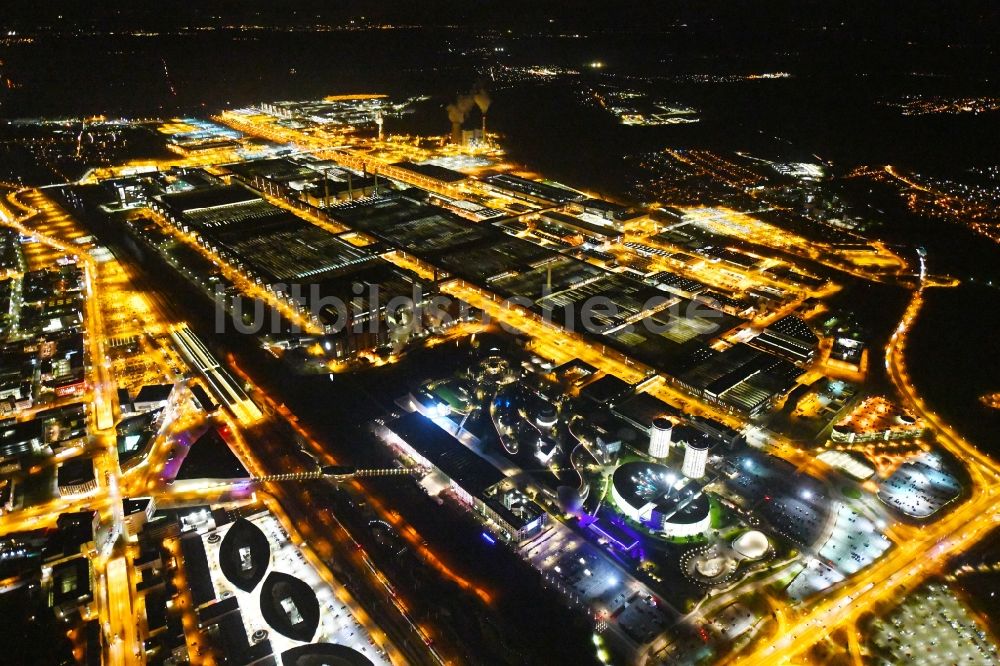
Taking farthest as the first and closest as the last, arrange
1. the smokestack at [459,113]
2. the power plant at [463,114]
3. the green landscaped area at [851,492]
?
the power plant at [463,114], the smokestack at [459,113], the green landscaped area at [851,492]

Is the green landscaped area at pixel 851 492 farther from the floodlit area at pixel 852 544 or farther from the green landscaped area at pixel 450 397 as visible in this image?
the green landscaped area at pixel 450 397

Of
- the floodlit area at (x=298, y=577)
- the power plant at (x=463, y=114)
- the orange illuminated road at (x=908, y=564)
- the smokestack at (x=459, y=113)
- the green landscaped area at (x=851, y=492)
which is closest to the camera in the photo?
the floodlit area at (x=298, y=577)

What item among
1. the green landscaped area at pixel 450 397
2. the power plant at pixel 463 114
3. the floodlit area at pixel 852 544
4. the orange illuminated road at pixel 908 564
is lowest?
the orange illuminated road at pixel 908 564

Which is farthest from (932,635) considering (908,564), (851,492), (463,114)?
(463,114)

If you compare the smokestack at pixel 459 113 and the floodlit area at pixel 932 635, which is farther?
Result: the smokestack at pixel 459 113

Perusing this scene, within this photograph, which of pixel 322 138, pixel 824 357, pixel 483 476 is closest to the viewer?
pixel 483 476

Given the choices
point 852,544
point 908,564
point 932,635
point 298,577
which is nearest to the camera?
point 932,635

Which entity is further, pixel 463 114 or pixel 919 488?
pixel 463 114

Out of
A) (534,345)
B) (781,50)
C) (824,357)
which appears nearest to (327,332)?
(534,345)

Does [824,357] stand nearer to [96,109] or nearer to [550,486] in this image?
[550,486]

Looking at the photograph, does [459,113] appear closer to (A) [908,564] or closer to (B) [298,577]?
(B) [298,577]

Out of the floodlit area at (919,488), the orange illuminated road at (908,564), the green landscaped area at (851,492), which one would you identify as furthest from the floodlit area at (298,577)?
the floodlit area at (919,488)
